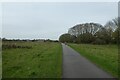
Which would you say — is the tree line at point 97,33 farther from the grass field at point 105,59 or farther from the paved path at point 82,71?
the paved path at point 82,71

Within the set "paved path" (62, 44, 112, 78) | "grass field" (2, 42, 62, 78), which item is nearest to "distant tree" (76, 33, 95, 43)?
"grass field" (2, 42, 62, 78)

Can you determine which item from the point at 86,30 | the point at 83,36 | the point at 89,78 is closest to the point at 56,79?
the point at 89,78

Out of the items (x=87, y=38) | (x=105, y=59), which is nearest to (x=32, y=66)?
(x=105, y=59)

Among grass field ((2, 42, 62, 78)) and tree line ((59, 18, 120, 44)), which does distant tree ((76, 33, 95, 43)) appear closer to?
tree line ((59, 18, 120, 44))

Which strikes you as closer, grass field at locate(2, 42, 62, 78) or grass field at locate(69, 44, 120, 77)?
grass field at locate(2, 42, 62, 78)

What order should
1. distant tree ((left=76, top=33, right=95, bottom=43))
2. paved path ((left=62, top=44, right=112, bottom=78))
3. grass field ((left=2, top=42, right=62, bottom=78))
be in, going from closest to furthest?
1. paved path ((left=62, top=44, right=112, bottom=78))
2. grass field ((left=2, top=42, right=62, bottom=78))
3. distant tree ((left=76, top=33, right=95, bottom=43))

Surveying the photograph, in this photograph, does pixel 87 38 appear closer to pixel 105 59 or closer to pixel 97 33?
pixel 97 33

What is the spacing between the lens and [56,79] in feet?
33.6

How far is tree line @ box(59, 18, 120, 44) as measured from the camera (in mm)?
76044

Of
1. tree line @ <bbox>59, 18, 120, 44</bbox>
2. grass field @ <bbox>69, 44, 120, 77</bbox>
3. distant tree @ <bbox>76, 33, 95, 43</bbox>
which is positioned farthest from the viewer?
distant tree @ <bbox>76, 33, 95, 43</bbox>

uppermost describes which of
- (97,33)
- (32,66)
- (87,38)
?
(97,33)

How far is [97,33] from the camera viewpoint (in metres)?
98.8

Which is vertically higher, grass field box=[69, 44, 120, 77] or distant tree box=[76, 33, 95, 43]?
distant tree box=[76, 33, 95, 43]

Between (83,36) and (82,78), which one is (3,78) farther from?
(83,36)
